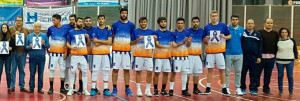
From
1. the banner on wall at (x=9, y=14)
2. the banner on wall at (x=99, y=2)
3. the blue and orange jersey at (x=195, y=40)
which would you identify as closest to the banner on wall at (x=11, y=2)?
the banner on wall at (x=9, y=14)

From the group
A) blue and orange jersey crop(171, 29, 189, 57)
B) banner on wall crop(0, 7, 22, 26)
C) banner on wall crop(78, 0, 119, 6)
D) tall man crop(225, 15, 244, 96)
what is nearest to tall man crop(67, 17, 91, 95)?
blue and orange jersey crop(171, 29, 189, 57)

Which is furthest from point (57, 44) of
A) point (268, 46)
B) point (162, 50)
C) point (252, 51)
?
point (268, 46)

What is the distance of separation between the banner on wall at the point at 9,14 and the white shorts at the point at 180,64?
1630cm

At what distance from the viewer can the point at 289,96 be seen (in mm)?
11195

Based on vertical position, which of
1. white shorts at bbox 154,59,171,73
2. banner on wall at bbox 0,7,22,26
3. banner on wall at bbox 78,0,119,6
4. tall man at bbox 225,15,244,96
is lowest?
white shorts at bbox 154,59,171,73

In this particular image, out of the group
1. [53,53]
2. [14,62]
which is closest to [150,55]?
[53,53]

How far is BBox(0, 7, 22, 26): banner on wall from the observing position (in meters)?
25.2

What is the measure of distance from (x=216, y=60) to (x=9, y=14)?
1691 cm

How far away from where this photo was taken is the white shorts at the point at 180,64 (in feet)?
35.5

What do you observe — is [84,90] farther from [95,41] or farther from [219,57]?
[219,57]

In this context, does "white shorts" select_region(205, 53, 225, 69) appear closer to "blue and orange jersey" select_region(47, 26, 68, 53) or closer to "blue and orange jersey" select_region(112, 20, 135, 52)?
"blue and orange jersey" select_region(112, 20, 135, 52)

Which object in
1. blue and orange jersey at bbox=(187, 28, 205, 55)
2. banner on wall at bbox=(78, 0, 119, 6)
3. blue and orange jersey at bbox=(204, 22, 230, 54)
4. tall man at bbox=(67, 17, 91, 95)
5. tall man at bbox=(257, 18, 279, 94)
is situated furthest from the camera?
banner on wall at bbox=(78, 0, 119, 6)

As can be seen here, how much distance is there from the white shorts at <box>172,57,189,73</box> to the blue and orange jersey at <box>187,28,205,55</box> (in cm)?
31

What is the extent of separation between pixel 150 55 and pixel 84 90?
168cm
